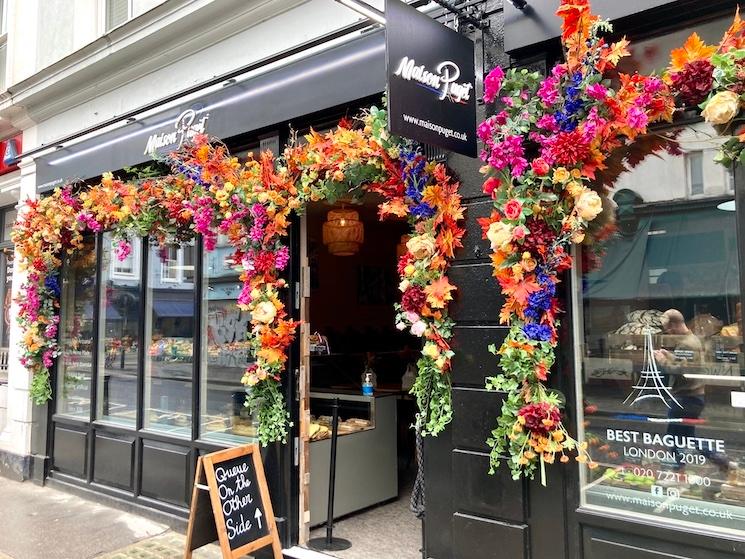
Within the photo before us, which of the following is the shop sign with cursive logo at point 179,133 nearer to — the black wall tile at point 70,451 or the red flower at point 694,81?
the black wall tile at point 70,451

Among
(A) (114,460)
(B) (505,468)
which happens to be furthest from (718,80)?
(A) (114,460)

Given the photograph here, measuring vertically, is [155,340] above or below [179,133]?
below

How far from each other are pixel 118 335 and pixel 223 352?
6.26 feet

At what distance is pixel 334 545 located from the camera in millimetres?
4980

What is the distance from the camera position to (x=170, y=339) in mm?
6199

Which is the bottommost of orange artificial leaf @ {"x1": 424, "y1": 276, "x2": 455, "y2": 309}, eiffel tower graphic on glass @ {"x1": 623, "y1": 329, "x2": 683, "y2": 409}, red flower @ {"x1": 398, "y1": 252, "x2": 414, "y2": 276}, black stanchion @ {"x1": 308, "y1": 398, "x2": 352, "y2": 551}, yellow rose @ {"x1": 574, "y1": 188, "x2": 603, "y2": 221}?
black stanchion @ {"x1": 308, "y1": 398, "x2": 352, "y2": 551}

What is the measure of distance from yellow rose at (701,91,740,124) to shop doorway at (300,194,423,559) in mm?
3217

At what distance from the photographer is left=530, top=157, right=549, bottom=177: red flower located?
3.35m

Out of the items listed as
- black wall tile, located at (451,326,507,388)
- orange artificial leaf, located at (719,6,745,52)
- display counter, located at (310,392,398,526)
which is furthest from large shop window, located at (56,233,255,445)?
orange artificial leaf, located at (719,6,745,52)

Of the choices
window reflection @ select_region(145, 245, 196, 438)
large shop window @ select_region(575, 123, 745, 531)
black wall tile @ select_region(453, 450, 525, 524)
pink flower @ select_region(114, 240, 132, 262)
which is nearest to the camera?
large shop window @ select_region(575, 123, 745, 531)

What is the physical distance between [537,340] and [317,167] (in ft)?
6.74

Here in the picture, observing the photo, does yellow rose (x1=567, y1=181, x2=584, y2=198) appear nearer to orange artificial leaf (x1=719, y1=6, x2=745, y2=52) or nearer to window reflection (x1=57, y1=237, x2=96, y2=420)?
orange artificial leaf (x1=719, y1=6, x2=745, y2=52)

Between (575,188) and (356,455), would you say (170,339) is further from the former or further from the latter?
(575,188)

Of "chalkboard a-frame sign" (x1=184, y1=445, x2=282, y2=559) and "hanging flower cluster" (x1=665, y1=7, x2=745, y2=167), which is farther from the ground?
"hanging flower cluster" (x1=665, y1=7, x2=745, y2=167)
